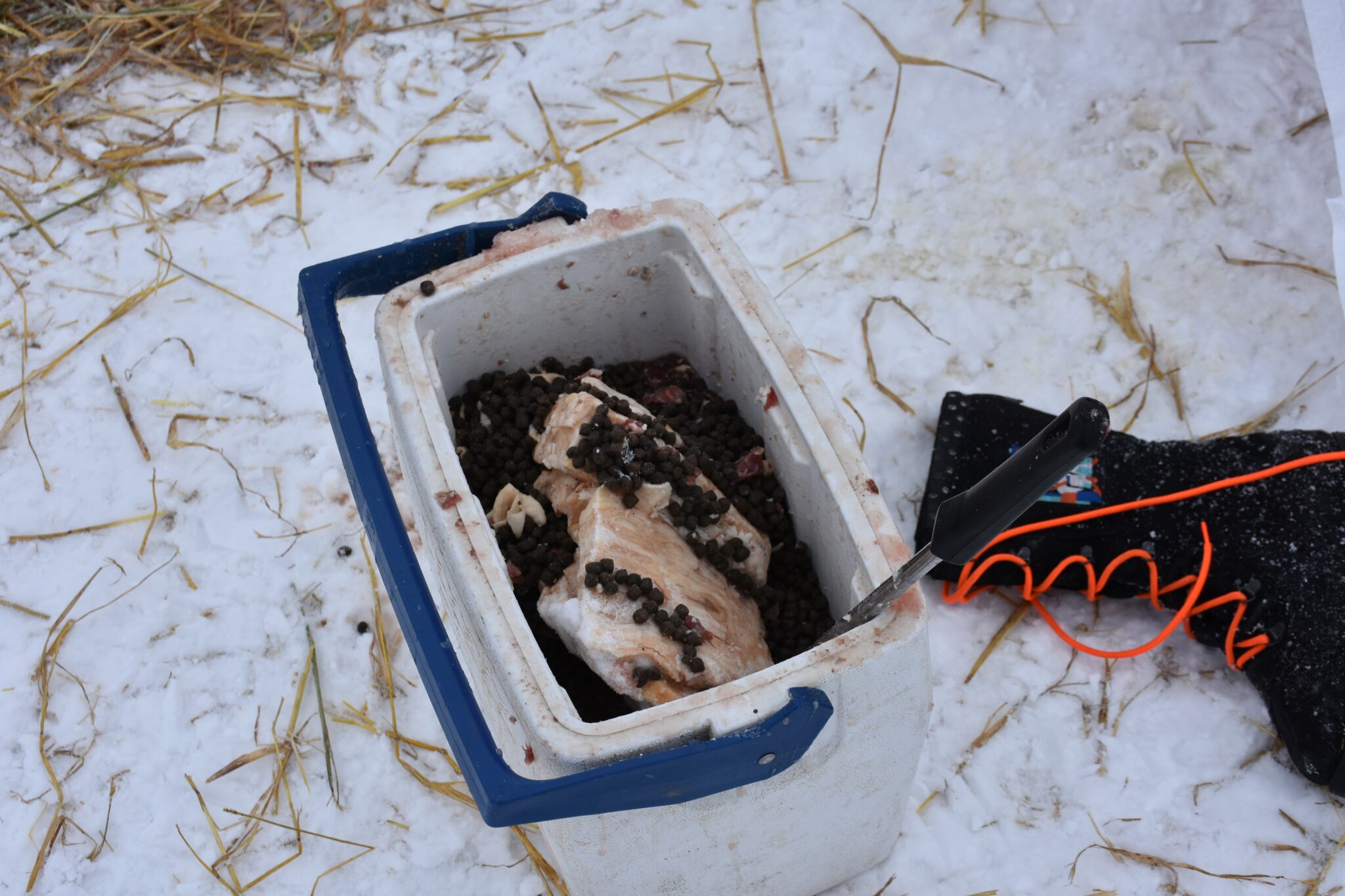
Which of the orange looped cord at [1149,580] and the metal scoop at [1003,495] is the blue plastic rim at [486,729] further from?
the orange looped cord at [1149,580]

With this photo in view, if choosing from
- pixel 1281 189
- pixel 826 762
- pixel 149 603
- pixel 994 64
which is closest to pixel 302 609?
pixel 149 603

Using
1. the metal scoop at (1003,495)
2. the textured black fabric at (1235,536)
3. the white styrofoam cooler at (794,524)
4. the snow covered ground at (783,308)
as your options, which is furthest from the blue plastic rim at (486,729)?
the textured black fabric at (1235,536)

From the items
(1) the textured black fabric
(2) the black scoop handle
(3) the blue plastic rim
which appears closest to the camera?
A: (2) the black scoop handle

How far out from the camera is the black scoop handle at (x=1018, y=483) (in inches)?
32.3

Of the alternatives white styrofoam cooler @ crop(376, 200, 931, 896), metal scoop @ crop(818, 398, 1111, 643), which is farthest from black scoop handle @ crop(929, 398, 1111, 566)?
white styrofoam cooler @ crop(376, 200, 931, 896)

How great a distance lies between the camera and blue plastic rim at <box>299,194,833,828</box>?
101cm

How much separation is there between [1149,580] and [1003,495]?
0.97m

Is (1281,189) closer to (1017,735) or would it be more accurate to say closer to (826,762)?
(1017,735)

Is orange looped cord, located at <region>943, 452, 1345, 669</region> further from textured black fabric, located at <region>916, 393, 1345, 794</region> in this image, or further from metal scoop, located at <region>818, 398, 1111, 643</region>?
metal scoop, located at <region>818, 398, 1111, 643</region>

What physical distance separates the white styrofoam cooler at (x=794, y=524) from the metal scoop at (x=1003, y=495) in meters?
0.08

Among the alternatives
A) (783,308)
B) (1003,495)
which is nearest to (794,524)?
(1003,495)

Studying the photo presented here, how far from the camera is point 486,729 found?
1052mm

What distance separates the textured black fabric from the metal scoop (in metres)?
0.78

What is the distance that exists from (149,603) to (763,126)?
1514 millimetres
